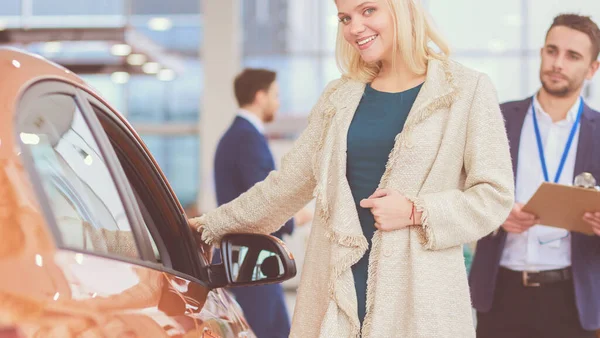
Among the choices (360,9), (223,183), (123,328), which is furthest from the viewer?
(223,183)

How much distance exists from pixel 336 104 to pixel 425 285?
0.49m

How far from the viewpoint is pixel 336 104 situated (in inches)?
85.2

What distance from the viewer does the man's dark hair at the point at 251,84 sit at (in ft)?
16.6

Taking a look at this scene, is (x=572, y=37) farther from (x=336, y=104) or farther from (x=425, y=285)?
(x=425, y=285)

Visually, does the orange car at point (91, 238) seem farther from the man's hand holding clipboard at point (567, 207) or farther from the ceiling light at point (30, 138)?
the man's hand holding clipboard at point (567, 207)

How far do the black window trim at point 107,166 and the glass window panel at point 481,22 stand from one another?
1085 centimetres

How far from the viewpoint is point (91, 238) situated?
1.46 metres

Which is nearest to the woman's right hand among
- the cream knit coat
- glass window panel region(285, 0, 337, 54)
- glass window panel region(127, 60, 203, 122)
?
the cream knit coat

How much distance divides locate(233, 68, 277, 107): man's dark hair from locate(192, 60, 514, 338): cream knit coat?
9.77 ft

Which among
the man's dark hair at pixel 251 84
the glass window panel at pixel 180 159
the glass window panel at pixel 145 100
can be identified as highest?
the man's dark hair at pixel 251 84

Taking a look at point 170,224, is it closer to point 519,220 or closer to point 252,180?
point 519,220

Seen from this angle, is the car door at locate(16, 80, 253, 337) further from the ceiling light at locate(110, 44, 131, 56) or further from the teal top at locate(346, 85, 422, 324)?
the ceiling light at locate(110, 44, 131, 56)

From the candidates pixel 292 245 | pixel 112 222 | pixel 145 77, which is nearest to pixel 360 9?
pixel 112 222

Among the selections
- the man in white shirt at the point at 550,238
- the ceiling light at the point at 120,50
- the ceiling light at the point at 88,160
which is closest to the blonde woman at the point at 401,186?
the ceiling light at the point at 88,160
